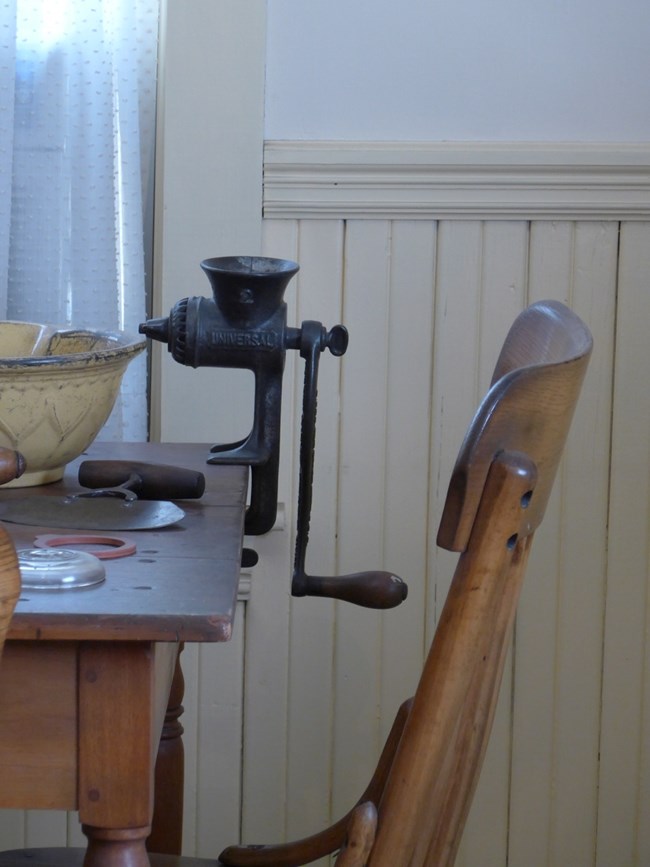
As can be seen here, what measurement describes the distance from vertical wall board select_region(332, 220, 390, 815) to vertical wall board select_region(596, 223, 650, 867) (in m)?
0.34

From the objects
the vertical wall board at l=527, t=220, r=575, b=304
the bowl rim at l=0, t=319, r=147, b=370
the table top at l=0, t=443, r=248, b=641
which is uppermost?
the vertical wall board at l=527, t=220, r=575, b=304

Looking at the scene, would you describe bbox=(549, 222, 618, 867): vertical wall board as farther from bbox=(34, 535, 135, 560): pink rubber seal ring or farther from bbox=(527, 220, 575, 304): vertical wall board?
bbox=(34, 535, 135, 560): pink rubber seal ring

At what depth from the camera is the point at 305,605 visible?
169 cm

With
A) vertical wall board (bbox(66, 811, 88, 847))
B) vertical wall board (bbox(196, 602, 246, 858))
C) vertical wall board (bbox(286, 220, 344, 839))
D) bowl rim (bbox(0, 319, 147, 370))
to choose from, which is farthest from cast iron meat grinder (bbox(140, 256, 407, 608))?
vertical wall board (bbox(66, 811, 88, 847))

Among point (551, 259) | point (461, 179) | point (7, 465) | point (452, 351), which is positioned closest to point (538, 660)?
point (452, 351)

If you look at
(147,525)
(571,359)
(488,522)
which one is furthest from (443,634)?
(147,525)

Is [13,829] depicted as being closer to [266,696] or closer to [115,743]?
[266,696]

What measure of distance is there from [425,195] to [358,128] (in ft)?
0.44

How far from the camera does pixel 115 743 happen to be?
0.78 metres

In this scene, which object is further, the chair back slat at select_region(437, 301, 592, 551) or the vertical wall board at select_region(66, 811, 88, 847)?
the vertical wall board at select_region(66, 811, 88, 847)

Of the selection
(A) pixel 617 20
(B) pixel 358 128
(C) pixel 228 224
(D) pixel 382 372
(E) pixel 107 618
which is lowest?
(E) pixel 107 618

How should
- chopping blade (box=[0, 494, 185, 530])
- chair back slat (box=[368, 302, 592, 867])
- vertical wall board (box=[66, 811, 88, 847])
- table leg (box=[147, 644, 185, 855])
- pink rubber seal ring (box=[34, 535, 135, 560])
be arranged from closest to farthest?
chair back slat (box=[368, 302, 592, 867]), pink rubber seal ring (box=[34, 535, 135, 560]), chopping blade (box=[0, 494, 185, 530]), table leg (box=[147, 644, 185, 855]), vertical wall board (box=[66, 811, 88, 847])

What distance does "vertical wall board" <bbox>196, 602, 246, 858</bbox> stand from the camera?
1696 millimetres

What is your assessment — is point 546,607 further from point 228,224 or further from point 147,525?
point 147,525
